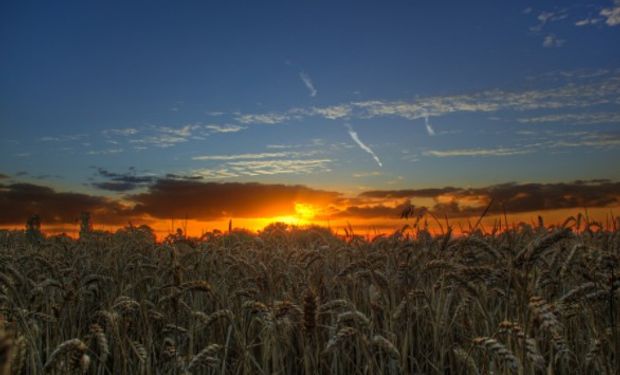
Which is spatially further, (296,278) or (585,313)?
(296,278)

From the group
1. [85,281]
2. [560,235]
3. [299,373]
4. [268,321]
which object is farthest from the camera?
[85,281]

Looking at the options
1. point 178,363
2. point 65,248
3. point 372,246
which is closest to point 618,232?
point 372,246

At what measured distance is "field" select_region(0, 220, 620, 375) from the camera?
3.89 meters


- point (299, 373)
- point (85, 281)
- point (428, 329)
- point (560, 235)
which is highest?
point (560, 235)

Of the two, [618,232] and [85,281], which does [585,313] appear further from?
[618,232]

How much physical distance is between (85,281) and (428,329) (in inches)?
168

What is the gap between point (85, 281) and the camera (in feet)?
22.7

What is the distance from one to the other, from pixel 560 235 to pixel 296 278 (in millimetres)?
4789

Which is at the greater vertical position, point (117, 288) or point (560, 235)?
point (560, 235)

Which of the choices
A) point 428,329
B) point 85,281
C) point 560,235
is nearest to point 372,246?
point 428,329

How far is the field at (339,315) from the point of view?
3895 millimetres

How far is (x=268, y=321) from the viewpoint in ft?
16.7

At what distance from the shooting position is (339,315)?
4148 millimetres

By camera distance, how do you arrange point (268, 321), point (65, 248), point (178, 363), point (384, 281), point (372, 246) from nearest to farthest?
point (178, 363) < point (268, 321) < point (384, 281) < point (372, 246) < point (65, 248)
